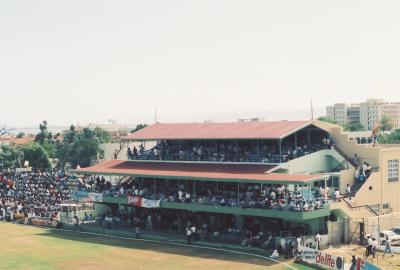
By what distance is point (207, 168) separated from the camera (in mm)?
46969

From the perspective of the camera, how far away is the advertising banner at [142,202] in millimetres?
46969

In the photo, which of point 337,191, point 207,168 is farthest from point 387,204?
point 207,168

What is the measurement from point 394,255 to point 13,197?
4227 cm

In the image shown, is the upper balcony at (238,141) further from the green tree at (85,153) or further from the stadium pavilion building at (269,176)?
the green tree at (85,153)

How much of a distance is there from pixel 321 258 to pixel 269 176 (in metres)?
8.44

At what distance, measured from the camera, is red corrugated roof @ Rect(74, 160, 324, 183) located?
40469 mm

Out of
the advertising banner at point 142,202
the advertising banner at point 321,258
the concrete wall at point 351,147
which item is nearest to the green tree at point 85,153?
the advertising banner at point 142,202

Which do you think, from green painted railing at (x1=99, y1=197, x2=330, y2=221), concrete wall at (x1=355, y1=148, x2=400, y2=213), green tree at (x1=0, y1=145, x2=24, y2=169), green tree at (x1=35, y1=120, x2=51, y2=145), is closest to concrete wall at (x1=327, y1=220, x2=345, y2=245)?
green painted railing at (x1=99, y1=197, x2=330, y2=221)

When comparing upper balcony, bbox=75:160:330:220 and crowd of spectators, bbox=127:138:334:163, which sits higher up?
crowd of spectators, bbox=127:138:334:163

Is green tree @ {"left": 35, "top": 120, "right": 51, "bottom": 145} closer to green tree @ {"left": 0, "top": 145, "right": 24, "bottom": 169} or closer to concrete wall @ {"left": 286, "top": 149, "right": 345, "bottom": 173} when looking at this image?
green tree @ {"left": 0, "top": 145, "right": 24, "bottom": 169}

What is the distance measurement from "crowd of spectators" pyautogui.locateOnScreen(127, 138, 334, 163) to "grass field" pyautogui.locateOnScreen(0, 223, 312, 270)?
843 centimetres

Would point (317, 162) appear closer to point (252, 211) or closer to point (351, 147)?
point (351, 147)

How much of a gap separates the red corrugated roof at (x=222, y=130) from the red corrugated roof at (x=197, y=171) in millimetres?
2176

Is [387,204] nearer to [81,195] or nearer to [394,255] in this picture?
[394,255]
